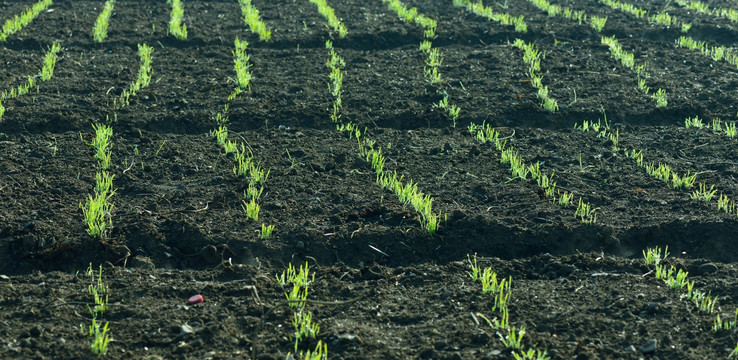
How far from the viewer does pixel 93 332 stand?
3.19 meters

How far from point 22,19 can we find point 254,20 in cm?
231

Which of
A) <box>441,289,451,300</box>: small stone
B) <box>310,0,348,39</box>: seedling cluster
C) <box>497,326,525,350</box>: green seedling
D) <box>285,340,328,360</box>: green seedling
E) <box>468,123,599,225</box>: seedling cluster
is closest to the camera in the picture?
<box>285,340,328,360</box>: green seedling

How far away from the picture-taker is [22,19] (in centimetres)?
815

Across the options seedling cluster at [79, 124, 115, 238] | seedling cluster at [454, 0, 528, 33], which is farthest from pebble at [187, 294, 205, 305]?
seedling cluster at [454, 0, 528, 33]

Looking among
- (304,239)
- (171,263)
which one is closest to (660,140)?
(304,239)

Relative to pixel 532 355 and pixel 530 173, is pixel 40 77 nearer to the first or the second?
pixel 530 173

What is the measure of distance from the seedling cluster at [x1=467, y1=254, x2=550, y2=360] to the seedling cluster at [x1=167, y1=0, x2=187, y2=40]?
4673mm

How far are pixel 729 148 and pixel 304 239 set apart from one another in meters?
2.99

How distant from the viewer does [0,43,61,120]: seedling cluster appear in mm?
5988

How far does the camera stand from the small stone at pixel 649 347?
123 inches

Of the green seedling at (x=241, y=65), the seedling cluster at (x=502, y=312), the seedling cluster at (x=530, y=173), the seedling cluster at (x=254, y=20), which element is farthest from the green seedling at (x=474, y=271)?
the seedling cluster at (x=254, y=20)

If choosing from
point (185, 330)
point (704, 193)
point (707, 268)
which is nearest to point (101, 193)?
point (185, 330)

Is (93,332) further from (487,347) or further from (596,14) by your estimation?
(596,14)

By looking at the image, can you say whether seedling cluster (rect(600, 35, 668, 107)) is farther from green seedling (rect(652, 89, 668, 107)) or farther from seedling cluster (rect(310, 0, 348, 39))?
seedling cluster (rect(310, 0, 348, 39))
